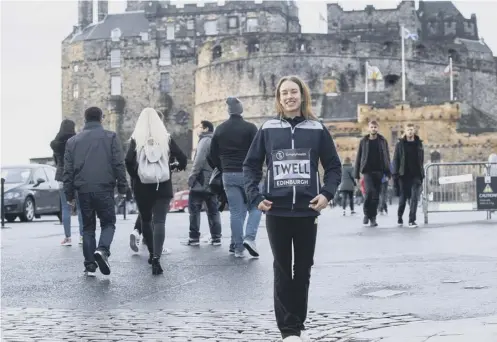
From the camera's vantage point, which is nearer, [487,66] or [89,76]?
[487,66]

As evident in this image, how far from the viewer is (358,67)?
2835 inches

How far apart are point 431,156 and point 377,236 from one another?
45.8m

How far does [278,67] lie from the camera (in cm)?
7050

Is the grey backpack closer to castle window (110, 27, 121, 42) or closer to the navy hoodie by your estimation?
the navy hoodie

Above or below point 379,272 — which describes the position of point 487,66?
above

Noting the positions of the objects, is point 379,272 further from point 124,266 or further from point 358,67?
point 358,67

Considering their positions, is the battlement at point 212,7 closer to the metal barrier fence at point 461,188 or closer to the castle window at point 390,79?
the castle window at point 390,79

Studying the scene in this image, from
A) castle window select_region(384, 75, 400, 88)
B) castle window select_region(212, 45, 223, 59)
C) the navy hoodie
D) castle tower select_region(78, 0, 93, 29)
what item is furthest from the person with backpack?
castle tower select_region(78, 0, 93, 29)

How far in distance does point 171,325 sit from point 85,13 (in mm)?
83409

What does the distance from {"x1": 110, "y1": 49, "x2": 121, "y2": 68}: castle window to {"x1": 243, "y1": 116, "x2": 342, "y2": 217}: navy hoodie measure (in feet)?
252

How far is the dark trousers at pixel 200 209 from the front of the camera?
Answer: 44.4 feet

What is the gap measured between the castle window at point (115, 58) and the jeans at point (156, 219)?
239ft

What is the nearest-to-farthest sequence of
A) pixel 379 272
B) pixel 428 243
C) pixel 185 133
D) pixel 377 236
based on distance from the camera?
pixel 379 272
pixel 428 243
pixel 377 236
pixel 185 133

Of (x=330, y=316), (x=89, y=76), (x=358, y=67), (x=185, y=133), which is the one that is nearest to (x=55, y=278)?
(x=330, y=316)
